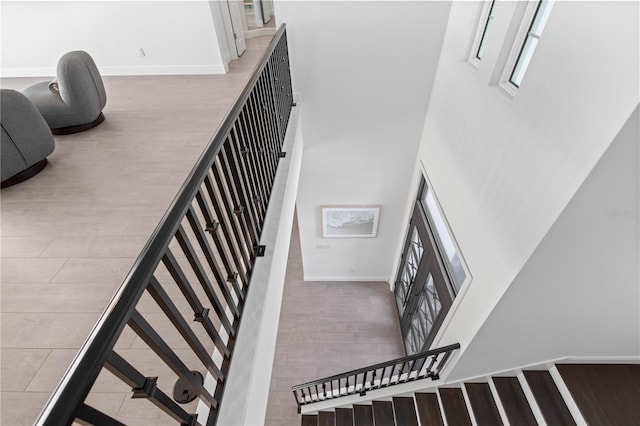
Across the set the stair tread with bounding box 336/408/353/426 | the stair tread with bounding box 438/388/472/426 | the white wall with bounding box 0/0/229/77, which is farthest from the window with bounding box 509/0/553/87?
the stair tread with bounding box 336/408/353/426

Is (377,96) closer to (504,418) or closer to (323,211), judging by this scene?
(323,211)

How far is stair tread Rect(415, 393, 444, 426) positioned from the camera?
3.24 m

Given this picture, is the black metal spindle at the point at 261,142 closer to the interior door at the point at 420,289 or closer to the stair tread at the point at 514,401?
the interior door at the point at 420,289

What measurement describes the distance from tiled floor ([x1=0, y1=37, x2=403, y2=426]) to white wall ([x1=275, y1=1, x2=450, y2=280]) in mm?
1222

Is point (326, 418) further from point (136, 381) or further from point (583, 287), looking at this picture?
point (136, 381)

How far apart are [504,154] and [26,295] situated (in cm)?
311

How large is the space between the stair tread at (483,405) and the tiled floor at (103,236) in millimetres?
2134

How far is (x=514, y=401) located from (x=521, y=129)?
2.39 meters

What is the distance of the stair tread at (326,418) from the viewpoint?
4.17m

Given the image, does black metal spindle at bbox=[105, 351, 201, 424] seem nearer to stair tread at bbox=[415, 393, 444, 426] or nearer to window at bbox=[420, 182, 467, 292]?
window at bbox=[420, 182, 467, 292]

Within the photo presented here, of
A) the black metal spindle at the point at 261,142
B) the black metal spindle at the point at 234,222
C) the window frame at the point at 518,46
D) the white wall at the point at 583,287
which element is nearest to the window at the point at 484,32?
the window frame at the point at 518,46

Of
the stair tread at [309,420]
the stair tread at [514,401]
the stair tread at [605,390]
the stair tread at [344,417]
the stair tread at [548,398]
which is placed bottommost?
the stair tread at [309,420]

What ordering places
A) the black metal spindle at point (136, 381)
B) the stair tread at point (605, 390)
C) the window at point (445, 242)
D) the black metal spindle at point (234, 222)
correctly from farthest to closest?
1. the window at point (445, 242)
2. the stair tread at point (605, 390)
3. the black metal spindle at point (234, 222)
4. the black metal spindle at point (136, 381)

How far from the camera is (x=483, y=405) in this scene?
292 centimetres
